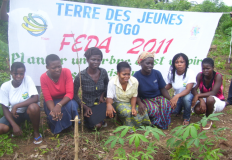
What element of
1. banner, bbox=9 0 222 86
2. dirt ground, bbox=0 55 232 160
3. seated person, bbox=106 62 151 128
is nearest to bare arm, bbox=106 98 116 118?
seated person, bbox=106 62 151 128

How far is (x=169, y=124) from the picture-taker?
318 centimetres

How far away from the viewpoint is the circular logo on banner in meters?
3.27

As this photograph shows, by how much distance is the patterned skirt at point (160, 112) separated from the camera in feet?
10.1

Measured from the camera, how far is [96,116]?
2957 millimetres

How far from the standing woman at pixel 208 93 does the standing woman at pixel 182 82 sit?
0.39ft

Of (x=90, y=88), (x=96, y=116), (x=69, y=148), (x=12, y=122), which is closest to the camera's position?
(x=69, y=148)

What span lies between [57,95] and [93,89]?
1.71 ft

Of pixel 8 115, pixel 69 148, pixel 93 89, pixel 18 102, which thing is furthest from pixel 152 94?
pixel 8 115

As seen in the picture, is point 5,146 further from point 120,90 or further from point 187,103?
point 187,103

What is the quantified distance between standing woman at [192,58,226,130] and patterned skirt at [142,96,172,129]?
17.1 inches

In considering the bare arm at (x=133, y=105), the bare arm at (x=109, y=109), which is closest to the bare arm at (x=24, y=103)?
the bare arm at (x=109, y=109)

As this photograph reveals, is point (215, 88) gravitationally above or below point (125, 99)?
above

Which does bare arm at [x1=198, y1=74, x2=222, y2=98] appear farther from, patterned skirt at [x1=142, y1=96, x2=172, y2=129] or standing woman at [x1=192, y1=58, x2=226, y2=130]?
patterned skirt at [x1=142, y1=96, x2=172, y2=129]

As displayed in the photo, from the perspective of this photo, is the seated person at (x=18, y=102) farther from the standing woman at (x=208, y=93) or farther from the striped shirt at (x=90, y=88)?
the standing woman at (x=208, y=93)
